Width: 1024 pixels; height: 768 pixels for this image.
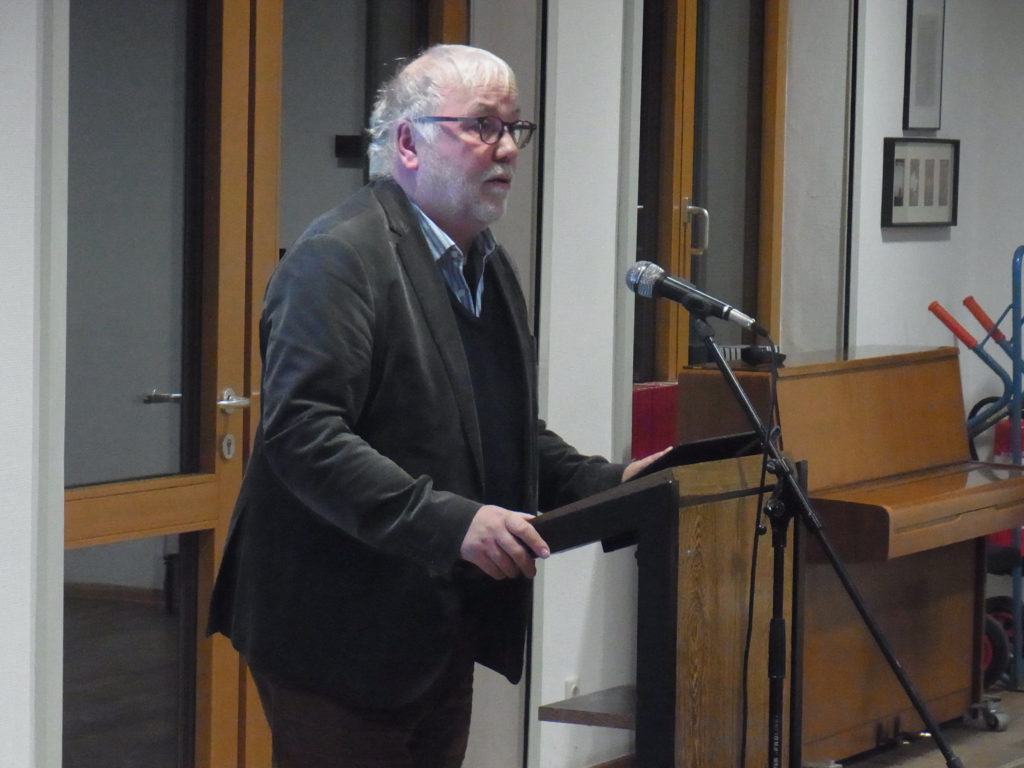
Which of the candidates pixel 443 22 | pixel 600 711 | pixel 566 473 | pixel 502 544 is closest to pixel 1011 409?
pixel 443 22

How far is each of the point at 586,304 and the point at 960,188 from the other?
2426 millimetres

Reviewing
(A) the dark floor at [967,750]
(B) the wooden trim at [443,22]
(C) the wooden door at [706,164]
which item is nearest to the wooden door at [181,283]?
(B) the wooden trim at [443,22]

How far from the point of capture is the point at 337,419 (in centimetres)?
179

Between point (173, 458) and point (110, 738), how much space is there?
1.83 ft

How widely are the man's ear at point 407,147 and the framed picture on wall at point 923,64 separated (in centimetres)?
355

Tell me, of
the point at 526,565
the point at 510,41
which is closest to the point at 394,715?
the point at 526,565

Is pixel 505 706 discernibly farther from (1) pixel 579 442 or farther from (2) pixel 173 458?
(2) pixel 173 458

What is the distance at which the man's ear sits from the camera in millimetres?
2018

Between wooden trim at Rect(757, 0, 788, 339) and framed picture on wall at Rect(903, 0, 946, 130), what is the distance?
0.47 meters

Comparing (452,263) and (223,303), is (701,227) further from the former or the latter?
(452,263)

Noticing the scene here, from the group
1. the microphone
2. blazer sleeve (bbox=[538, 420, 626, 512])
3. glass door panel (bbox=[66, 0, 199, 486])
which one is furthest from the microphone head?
glass door panel (bbox=[66, 0, 199, 486])

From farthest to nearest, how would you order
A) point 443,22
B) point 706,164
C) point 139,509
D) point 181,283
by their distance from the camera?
point 706,164 < point 443,22 < point 181,283 < point 139,509

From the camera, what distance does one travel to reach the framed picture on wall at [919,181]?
5141 millimetres

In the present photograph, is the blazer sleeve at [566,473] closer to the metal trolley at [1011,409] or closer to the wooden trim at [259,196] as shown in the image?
the wooden trim at [259,196]
